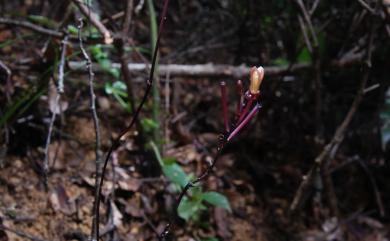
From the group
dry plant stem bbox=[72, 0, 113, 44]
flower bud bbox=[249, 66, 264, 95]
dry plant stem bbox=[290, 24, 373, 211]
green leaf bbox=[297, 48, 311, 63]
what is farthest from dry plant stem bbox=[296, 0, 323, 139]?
flower bud bbox=[249, 66, 264, 95]

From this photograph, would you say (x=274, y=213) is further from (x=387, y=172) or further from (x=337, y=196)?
(x=387, y=172)

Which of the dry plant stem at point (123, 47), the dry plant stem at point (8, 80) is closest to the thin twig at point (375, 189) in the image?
the dry plant stem at point (123, 47)

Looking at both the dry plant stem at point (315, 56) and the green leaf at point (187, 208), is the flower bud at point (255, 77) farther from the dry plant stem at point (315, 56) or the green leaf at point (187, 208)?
the dry plant stem at point (315, 56)

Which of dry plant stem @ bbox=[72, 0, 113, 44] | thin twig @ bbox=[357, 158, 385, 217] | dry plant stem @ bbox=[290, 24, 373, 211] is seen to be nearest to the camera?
dry plant stem @ bbox=[72, 0, 113, 44]

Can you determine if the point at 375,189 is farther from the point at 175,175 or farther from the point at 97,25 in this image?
the point at 97,25

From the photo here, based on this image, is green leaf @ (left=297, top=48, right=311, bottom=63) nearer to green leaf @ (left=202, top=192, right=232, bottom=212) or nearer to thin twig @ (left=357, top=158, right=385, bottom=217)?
thin twig @ (left=357, top=158, right=385, bottom=217)

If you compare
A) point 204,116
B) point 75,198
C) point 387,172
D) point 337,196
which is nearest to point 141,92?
point 204,116

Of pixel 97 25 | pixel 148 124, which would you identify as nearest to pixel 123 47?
pixel 97 25
